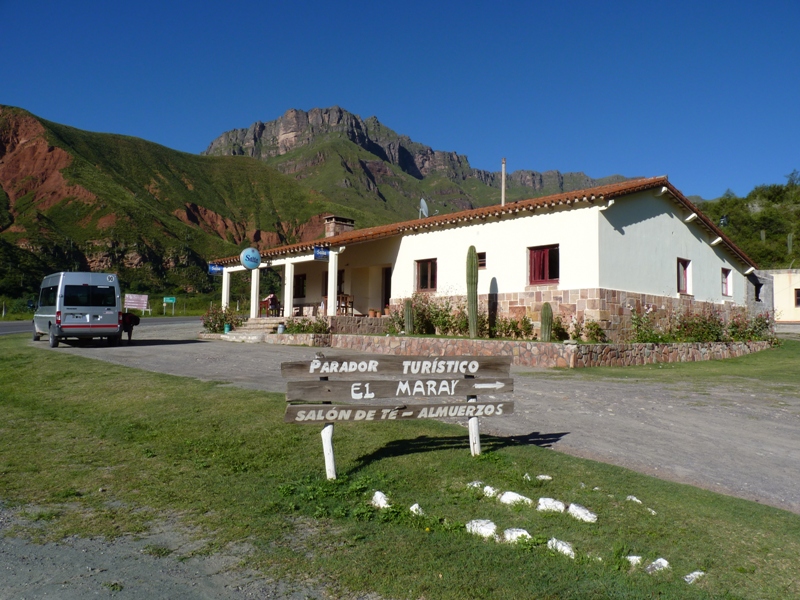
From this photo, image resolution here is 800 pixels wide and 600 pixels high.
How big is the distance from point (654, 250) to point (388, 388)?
53.5ft

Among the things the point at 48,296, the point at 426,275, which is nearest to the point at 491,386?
the point at 426,275

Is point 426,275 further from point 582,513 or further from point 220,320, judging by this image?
point 582,513

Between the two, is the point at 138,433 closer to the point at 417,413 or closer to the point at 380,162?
the point at 417,413

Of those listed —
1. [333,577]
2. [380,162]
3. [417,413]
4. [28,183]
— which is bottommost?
[333,577]

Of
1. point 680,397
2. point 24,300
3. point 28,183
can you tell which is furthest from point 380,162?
point 680,397

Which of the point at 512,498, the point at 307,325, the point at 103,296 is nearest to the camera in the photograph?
the point at 512,498

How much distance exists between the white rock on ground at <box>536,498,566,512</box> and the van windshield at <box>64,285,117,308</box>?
16.5 metres

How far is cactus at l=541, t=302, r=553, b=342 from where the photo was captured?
16.5 m

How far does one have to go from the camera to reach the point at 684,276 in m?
21.6

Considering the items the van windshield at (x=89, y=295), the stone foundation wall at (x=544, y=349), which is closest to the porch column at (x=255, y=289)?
the stone foundation wall at (x=544, y=349)

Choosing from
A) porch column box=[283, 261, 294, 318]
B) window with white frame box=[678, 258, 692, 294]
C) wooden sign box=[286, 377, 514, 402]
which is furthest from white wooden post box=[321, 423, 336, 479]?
porch column box=[283, 261, 294, 318]

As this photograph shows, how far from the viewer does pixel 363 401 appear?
566 centimetres

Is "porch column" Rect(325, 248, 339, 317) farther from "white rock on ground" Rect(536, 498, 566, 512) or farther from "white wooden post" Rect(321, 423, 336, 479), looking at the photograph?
"white rock on ground" Rect(536, 498, 566, 512)

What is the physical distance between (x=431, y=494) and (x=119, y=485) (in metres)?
2.55
